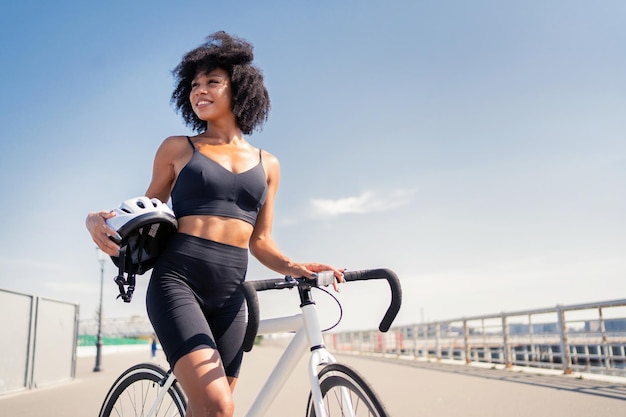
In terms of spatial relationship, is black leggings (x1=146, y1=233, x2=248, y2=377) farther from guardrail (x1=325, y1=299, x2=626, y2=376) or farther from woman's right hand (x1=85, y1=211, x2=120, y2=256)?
guardrail (x1=325, y1=299, x2=626, y2=376)

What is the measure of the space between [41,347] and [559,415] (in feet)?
34.3

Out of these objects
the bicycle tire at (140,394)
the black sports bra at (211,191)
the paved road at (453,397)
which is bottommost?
the paved road at (453,397)

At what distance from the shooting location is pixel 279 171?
3002 mm

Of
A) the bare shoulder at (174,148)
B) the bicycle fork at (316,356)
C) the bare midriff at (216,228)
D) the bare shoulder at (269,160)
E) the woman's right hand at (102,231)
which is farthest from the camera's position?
the bare shoulder at (269,160)

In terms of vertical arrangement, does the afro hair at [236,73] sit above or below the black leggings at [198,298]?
above

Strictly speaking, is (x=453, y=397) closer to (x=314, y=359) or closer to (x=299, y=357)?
(x=299, y=357)

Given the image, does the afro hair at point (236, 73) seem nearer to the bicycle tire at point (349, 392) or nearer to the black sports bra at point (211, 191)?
the black sports bra at point (211, 191)


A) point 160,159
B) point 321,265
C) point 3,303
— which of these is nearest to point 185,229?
point 160,159

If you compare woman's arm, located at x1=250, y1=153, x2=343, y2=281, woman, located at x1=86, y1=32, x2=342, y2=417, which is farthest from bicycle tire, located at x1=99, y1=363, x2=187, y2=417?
woman's arm, located at x1=250, y1=153, x2=343, y2=281

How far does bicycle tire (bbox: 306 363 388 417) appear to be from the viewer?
6.61 ft

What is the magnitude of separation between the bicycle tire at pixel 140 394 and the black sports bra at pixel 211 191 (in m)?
0.96

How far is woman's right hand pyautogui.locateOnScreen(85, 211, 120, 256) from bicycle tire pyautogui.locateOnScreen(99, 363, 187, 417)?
887 millimetres

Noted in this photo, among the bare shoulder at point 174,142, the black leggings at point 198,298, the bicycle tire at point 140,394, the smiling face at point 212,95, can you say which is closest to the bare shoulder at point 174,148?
the bare shoulder at point 174,142

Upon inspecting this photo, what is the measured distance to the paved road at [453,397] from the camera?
21.9 feet
